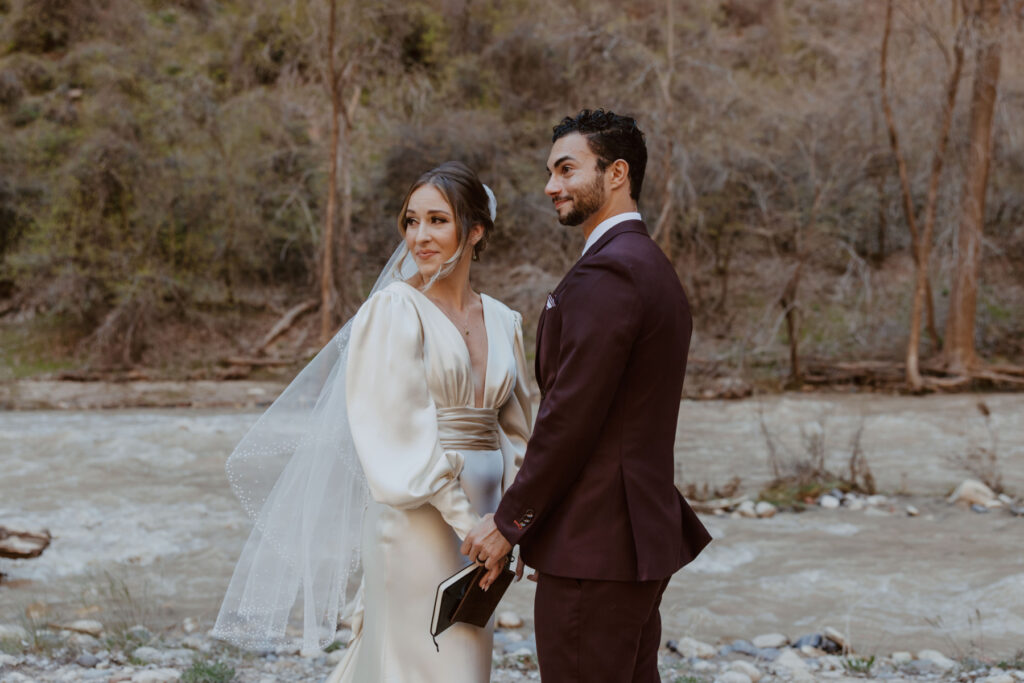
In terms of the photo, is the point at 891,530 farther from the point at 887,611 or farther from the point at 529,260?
the point at 529,260

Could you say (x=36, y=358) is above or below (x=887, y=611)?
below

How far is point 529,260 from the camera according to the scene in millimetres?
19156

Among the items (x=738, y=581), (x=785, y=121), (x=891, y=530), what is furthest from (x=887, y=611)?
(x=785, y=121)

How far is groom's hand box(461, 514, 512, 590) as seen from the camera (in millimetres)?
2285

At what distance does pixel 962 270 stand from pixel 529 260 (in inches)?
325

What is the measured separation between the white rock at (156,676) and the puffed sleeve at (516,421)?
6.36ft

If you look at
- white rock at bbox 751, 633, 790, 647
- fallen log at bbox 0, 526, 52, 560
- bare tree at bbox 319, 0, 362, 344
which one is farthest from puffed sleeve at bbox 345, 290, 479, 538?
bare tree at bbox 319, 0, 362, 344

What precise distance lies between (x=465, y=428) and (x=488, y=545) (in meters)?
0.44

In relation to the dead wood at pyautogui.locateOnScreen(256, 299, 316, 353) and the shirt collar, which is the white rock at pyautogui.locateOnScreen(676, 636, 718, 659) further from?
→ the dead wood at pyautogui.locateOnScreen(256, 299, 316, 353)

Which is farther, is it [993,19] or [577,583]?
[993,19]

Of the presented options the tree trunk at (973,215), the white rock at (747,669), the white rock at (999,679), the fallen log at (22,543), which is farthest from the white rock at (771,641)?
the tree trunk at (973,215)

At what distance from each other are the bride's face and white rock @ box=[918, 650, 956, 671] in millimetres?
3287

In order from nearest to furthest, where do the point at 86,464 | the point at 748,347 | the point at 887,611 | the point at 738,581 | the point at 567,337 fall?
1. the point at 567,337
2. the point at 887,611
3. the point at 738,581
4. the point at 86,464
5. the point at 748,347

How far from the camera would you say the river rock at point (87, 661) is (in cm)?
398
